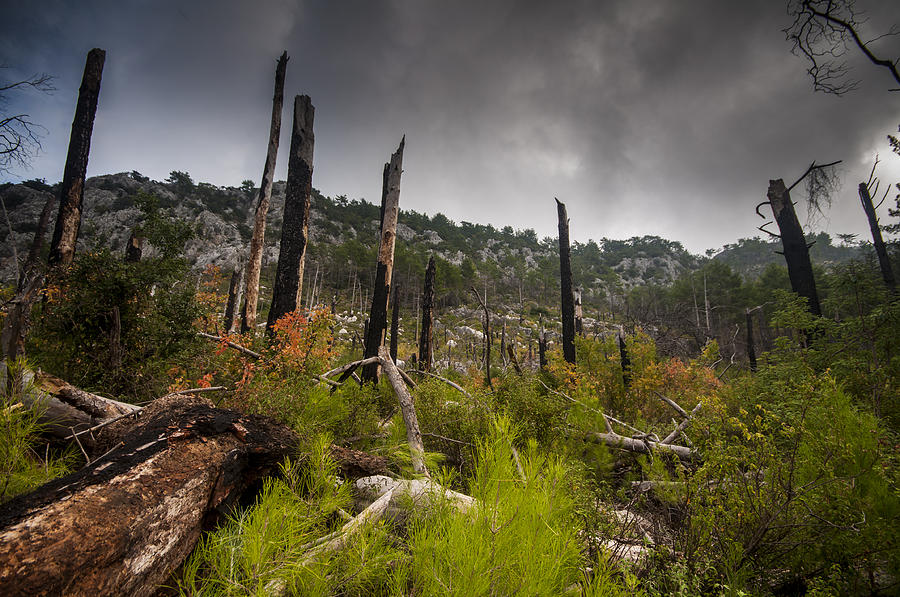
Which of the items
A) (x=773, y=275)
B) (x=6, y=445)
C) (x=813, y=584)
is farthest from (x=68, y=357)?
(x=773, y=275)

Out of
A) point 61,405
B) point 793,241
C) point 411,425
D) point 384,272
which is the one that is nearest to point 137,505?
point 411,425

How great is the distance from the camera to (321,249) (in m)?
49.2

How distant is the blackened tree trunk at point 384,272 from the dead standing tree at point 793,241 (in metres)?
10.4

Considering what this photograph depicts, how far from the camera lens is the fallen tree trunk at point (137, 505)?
111 centimetres

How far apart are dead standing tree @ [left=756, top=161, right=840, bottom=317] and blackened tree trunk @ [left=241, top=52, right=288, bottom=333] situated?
47.2 ft

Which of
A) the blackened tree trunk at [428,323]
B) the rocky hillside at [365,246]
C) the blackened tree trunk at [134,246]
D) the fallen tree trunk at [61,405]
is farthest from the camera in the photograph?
the rocky hillside at [365,246]

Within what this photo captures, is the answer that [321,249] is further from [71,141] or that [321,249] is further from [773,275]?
[773,275]

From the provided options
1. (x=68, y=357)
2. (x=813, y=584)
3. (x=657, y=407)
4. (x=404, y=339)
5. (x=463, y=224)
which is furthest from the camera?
(x=463, y=224)

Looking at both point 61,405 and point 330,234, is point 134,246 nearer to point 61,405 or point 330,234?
point 61,405

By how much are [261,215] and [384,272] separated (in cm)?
480

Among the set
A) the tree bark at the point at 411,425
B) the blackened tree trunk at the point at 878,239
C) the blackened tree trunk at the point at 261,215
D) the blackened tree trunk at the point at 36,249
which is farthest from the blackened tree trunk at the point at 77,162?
the blackened tree trunk at the point at 878,239

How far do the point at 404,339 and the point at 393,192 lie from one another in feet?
89.1

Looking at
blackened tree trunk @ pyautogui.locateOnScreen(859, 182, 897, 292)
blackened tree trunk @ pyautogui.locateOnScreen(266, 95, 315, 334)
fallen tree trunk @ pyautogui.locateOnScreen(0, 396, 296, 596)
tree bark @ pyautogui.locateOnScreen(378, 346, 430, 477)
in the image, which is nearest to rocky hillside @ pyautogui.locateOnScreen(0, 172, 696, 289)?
blackened tree trunk @ pyautogui.locateOnScreen(266, 95, 315, 334)

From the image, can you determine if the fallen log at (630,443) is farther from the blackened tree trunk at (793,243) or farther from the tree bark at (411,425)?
the blackened tree trunk at (793,243)
